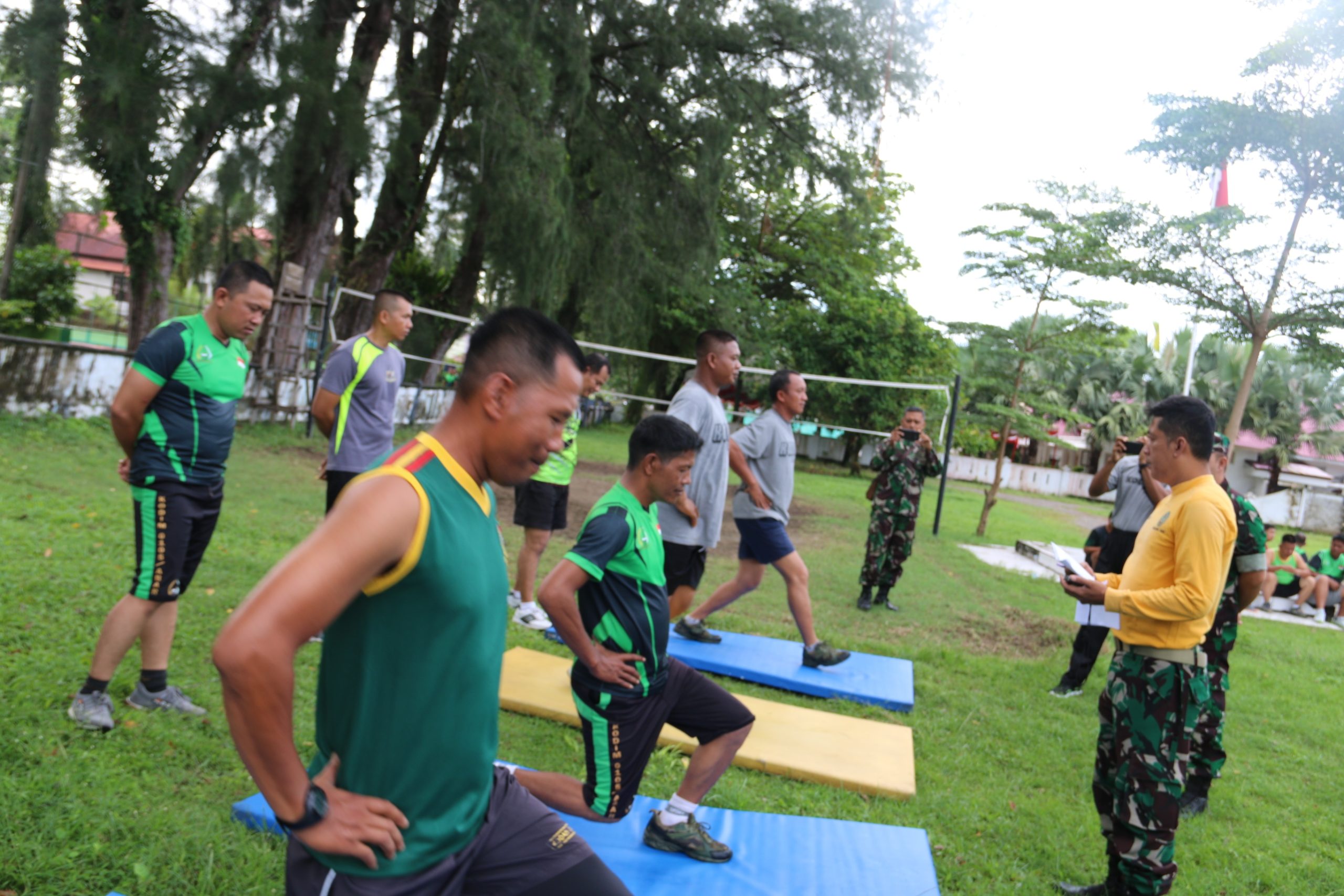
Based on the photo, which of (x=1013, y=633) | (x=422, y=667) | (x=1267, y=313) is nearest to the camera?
(x=422, y=667)

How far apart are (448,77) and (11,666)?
11887mm

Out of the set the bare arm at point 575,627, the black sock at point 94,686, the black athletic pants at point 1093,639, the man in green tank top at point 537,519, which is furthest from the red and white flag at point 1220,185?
the black sock at point 94,686

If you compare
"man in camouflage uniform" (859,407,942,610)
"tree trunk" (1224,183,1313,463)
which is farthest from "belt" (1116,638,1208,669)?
"tree trunk" (1224,183,1313,463)

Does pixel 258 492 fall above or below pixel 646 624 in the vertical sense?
below

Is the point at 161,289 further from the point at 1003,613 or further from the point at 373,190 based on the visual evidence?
the point at 1003,613

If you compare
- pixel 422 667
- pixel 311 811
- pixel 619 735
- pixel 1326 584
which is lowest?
pixel 1326 584

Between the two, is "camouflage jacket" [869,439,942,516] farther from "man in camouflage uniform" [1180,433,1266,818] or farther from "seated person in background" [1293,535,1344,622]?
"seated person in background" [1293,535,1344,622]

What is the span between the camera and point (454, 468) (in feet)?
5.31

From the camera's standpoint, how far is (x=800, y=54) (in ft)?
51.4

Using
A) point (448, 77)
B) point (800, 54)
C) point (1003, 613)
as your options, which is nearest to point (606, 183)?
point (448, 77)

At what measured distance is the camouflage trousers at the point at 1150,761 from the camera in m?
3.17

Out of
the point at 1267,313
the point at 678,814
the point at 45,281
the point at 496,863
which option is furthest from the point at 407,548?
the point at 45,281

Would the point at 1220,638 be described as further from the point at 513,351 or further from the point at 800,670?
the point at 513,351

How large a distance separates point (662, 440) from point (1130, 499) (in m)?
4.28
